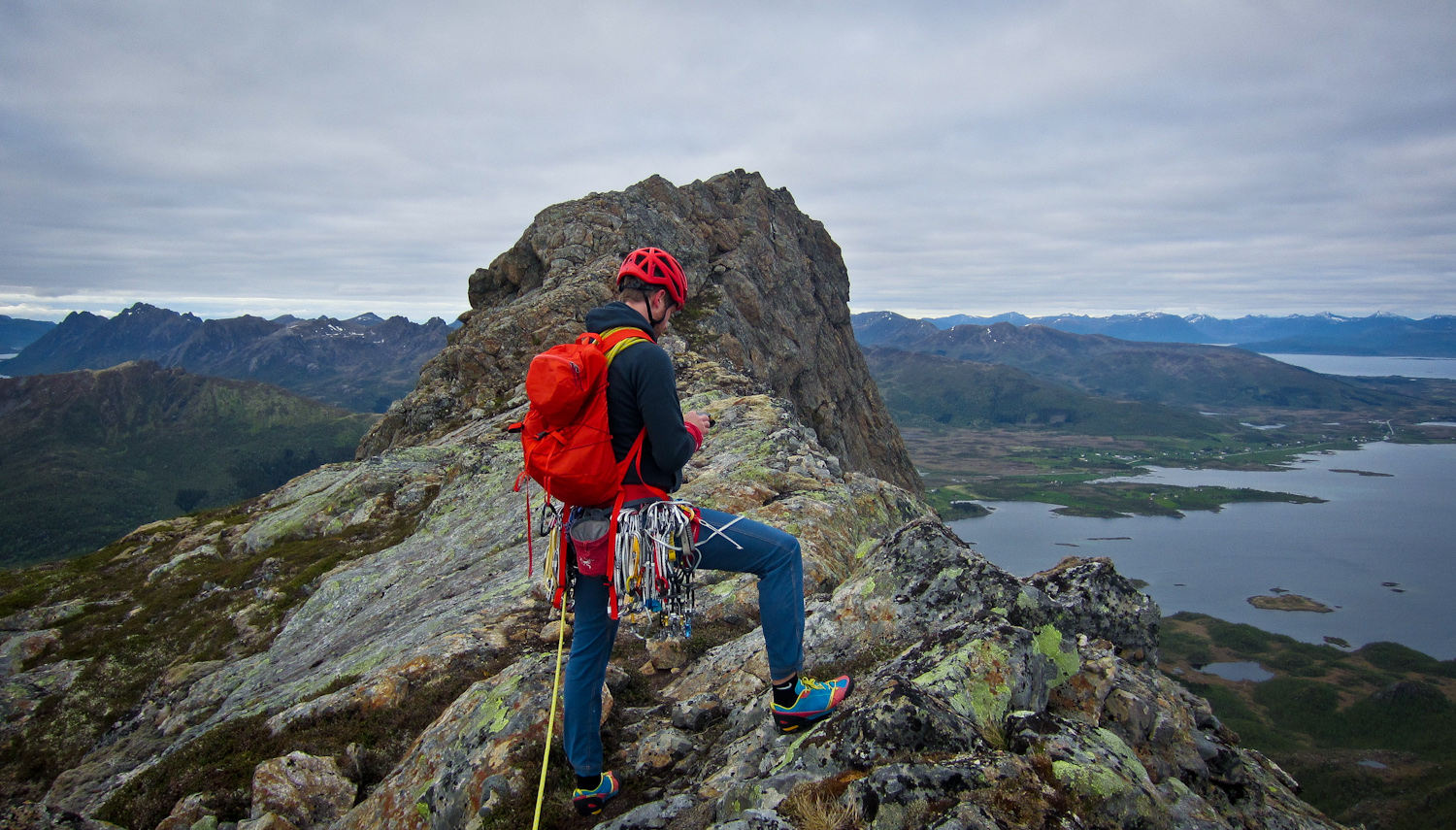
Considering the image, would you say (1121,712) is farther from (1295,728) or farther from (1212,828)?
(1295,728)

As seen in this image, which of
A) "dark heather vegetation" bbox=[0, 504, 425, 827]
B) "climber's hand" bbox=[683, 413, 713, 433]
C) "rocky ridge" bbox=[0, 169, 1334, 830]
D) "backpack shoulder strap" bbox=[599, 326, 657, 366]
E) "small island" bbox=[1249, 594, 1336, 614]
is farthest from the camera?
"small island" bbox=[1249, 594, 1336, 614]

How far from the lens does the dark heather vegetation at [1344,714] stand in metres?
83.5

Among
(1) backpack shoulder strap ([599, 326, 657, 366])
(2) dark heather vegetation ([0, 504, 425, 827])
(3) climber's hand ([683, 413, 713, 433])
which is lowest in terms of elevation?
(2) dark heather vegetation ([0, 504, 425, 827])

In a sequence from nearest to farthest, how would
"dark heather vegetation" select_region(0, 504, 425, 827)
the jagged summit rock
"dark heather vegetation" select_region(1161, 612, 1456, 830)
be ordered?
"dark heather vegetation" select_region(0, 504, 425, 827) < the jagged summit rock < "dark heather vegetation" select_region(1161, 612, 1456, 830)

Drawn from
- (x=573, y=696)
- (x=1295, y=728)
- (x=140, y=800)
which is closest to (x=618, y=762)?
(x=573, y=696)

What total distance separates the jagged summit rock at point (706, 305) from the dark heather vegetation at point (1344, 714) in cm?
6765

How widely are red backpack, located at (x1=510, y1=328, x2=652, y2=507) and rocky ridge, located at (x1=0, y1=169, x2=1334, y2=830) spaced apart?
3142 millimetres

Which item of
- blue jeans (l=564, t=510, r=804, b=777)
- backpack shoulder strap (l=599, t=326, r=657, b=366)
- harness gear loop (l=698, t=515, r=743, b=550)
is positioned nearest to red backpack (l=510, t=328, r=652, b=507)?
backpack shoulder strap (l=599, t=326, r=657, b=366)

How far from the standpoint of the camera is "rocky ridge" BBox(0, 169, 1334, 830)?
18.4 feet

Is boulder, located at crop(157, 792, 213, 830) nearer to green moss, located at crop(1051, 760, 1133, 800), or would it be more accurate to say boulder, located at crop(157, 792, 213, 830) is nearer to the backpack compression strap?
the backpack compression strap

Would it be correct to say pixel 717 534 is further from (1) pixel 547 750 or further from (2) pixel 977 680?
(2) pixel 977 680

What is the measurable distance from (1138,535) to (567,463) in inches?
9258

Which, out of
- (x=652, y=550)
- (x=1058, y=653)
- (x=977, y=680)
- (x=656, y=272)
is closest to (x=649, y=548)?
(x=652, y=550)

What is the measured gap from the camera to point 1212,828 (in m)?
5.70
